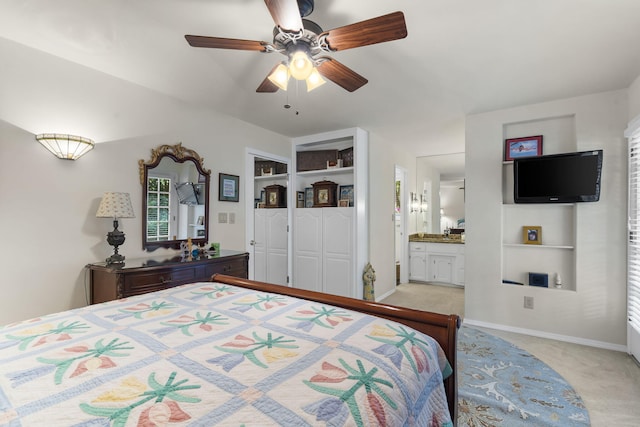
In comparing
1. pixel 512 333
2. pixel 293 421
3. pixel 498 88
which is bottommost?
pixel 512 333

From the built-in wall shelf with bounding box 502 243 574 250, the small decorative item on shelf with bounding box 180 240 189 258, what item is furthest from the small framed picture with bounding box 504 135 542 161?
the small decorative item on shelf with bounding box 180 240 189 258

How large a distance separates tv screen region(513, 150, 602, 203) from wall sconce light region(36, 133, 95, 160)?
3962mm

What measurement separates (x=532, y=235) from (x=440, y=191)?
10.8 ft

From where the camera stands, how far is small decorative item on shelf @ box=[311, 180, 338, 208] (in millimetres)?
4266

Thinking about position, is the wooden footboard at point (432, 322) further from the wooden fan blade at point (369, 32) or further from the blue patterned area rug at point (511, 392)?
the wooden fan blade at point (369, 32)

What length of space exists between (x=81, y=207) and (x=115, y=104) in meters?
0.91

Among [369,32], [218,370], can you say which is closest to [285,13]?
[369,32]

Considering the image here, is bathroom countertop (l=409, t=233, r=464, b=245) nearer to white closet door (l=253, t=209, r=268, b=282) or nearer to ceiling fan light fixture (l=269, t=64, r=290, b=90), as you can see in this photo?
white closet door (l=253, t=209, r=268, b=282)

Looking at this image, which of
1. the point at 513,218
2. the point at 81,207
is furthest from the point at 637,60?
the point at 81,207

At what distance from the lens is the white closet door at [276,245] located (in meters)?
4.56

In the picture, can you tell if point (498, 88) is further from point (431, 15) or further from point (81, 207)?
point (81, 207)

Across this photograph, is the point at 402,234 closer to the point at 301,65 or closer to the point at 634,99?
the point at 634,99

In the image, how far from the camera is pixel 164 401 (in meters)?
0.75

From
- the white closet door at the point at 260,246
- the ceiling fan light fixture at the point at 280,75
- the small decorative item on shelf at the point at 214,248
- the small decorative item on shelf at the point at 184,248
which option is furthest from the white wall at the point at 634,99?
the white closet door at the point at 260,246
